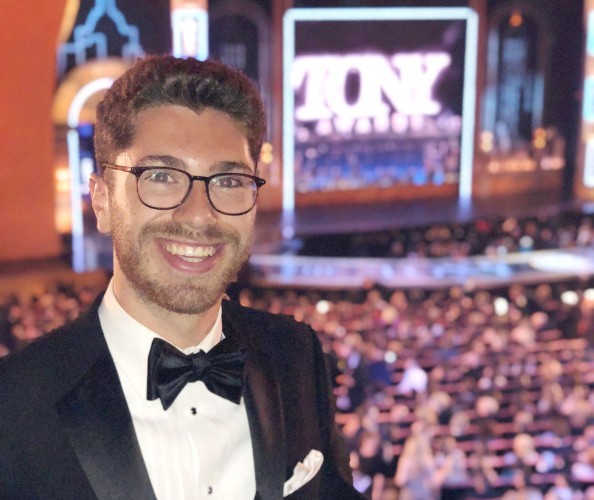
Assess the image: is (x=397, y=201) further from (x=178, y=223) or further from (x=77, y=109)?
(x=178, y=223)

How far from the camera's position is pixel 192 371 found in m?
1.20

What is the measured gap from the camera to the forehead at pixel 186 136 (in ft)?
3.65

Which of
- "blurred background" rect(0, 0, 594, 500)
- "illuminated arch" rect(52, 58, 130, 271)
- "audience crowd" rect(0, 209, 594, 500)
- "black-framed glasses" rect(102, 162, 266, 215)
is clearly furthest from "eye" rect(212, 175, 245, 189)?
"illuminated arch" rect(52, 58, 130, 271)

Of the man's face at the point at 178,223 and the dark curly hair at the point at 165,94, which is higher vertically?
the dark curly hair at the point at 165,94

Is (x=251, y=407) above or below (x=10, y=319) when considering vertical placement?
above

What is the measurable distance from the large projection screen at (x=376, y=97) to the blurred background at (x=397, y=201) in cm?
3

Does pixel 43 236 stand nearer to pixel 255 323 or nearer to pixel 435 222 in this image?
pixel 435 222

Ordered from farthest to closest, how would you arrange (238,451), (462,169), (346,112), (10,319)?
1. (462,169)
2. (346,112)
3. (10,319)
4. (238,451)

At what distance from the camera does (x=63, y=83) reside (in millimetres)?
7418

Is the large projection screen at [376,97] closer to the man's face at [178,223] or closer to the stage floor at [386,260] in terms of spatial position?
the stage floor at [386,260]

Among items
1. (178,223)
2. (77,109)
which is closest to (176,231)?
(178,223)

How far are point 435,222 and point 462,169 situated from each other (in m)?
1.03

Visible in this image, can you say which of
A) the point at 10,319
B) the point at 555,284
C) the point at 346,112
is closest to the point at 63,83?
the point at 10,319

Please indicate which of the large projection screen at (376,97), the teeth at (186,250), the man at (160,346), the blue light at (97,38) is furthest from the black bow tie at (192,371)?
the large projection screen at (376,97)
